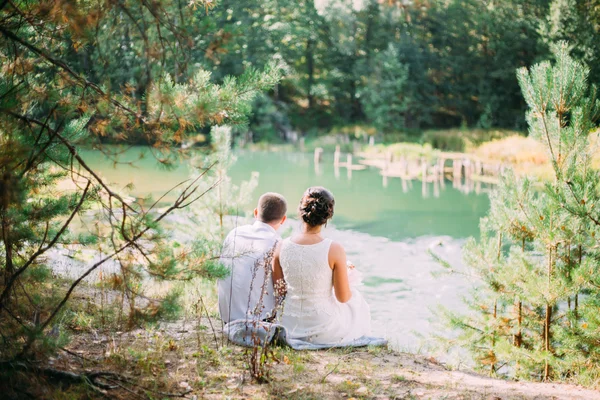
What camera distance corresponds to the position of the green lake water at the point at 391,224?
8.02m

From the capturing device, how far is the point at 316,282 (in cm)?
402

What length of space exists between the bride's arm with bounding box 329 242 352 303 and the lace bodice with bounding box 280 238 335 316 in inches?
1.2

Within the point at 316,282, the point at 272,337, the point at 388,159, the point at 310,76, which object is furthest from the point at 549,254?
the point at 310,76

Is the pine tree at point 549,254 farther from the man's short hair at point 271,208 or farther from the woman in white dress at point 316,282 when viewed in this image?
the man's short hair at point 271,208

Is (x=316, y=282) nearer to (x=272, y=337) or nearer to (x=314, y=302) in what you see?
(x=314, y=302)

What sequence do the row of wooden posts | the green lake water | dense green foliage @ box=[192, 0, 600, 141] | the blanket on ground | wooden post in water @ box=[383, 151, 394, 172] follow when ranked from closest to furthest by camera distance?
the blanket on ground → the green lake water → the row of wooden posts → wooden post in water @ box=[383, 151, 394, 172] → dense green foliage @ box=[192, 0, 600, 141]

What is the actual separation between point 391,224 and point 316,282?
1041cm

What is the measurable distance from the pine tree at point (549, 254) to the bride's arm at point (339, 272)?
151 cm

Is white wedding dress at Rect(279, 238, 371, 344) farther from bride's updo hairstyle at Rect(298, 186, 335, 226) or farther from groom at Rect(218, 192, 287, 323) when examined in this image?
groom at Rect(218, 192, 287, 323)

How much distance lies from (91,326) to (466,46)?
3771 cm

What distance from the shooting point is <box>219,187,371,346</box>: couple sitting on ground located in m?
3.95

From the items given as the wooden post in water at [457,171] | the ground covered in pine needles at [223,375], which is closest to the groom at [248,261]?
the ground covered in pine needles at [223,375]

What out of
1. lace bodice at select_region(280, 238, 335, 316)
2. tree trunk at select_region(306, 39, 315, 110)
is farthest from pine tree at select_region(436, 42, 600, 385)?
tree trunk at select_region(306, 39, 315, 110)

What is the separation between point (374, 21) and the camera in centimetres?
4025
